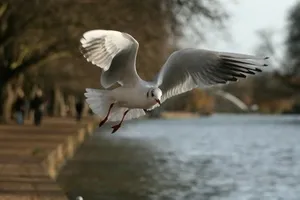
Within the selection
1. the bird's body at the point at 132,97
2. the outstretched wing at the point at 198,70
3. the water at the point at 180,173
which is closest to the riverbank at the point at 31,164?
the water at the point at 180,173

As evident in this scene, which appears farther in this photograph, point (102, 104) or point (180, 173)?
point (180, 173)

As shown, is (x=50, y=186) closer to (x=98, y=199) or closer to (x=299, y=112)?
(x=98, y=199)

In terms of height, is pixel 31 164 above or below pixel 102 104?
below

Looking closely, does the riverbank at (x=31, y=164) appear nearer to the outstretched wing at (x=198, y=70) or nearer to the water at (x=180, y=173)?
the water at (x=180, y=173)

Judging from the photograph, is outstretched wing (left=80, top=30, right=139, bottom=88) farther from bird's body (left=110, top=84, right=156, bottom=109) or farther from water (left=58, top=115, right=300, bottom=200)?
water (left=58, top=115, right=300, bottom=200)

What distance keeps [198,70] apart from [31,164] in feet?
25.5

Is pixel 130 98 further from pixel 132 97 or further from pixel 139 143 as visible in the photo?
pixel 139 143

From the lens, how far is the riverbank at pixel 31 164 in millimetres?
11508

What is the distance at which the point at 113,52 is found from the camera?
25.3 ft

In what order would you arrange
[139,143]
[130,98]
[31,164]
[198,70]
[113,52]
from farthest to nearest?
[139,143]
[31,164]
[198,70]
[130,98]
[113,52]

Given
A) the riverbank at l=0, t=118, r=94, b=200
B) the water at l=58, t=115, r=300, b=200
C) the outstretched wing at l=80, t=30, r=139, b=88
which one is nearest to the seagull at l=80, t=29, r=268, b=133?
the outstretched wing at l=80, t=30, r=139, b=88

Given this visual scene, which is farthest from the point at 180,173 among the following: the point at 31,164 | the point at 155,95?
the point at 155,95

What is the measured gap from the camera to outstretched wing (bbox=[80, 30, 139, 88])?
7590mm

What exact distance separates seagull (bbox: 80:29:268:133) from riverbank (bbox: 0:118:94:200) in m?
3.02
